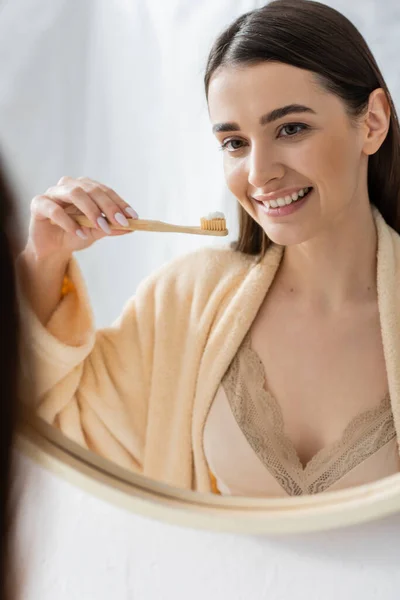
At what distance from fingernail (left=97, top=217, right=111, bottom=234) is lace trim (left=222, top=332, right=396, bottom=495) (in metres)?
0.14

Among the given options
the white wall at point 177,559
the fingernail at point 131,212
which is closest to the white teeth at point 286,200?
the fingernail at point 131,212

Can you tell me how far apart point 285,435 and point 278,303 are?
0.09 meters

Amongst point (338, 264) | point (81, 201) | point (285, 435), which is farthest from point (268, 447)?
point (81, 201)

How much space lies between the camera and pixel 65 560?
651mm

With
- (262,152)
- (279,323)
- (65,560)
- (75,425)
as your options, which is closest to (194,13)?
(262,152)

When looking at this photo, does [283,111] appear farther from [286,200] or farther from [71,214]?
[71,214]

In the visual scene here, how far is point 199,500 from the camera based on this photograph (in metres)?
0.54

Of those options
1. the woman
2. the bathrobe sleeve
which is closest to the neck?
the woman

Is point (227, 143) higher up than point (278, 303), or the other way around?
point (227, 143)

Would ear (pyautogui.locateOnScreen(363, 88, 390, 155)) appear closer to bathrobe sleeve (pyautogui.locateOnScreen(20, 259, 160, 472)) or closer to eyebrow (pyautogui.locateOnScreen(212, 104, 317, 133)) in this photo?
eyebrow (pyautogui.locateOnScreen(212, 104, 317, 133))

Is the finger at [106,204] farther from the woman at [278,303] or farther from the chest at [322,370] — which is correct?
the chest at [322,370]

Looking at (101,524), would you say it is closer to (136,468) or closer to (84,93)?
(136,468)

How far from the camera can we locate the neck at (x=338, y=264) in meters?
0.48

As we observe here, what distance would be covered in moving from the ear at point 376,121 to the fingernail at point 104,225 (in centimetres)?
20
